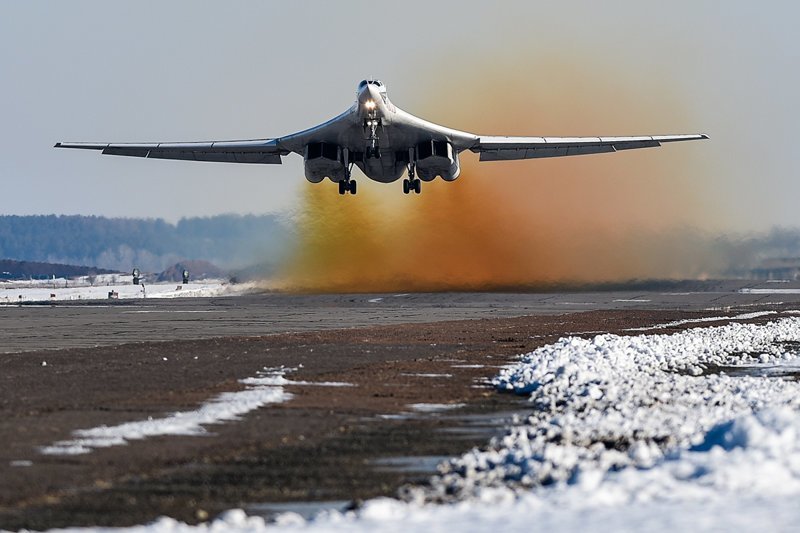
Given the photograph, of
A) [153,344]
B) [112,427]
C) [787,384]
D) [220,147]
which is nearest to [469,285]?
[220,147]

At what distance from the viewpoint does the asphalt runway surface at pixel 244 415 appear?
806 centimetres

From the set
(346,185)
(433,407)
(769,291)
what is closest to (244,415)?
(433,407)

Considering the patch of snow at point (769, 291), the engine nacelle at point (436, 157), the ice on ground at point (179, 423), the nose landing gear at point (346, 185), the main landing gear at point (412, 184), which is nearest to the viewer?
the ice on ground at point (179, 423)

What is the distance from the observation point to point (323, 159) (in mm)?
47844

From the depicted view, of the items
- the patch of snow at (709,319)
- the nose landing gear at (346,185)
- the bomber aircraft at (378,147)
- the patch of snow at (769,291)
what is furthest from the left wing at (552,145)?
the patch of snow at (769,291)

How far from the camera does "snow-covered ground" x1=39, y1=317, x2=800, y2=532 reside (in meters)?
6.91

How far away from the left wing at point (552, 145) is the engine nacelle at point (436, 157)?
10.1 feet

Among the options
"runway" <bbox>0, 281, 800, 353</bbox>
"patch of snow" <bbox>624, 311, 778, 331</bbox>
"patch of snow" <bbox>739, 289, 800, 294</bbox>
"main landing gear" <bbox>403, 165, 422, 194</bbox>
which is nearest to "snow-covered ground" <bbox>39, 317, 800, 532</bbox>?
"runway" <bbox>0, 281, 800, 353</bbox>

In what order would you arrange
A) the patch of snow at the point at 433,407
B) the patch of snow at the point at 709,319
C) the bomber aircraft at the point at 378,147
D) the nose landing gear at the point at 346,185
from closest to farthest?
1. the patch of snow at the point at 433,407
2. the patch of snow at the point at 709,319
3. the bomber aircraft at the point at 378,147
4. the nose landing gear at the point at 346,185

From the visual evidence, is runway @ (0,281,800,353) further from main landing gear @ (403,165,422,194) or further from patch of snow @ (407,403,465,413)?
patch of snow @ (407,403,465,413)

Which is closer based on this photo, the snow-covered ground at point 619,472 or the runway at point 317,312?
the snow-covered ground at point 619,472

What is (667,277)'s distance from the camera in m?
67.4

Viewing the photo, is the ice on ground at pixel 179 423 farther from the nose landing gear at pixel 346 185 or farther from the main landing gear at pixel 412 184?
the nose landing gear at pixel 346 185

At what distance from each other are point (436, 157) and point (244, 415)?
117 feet
